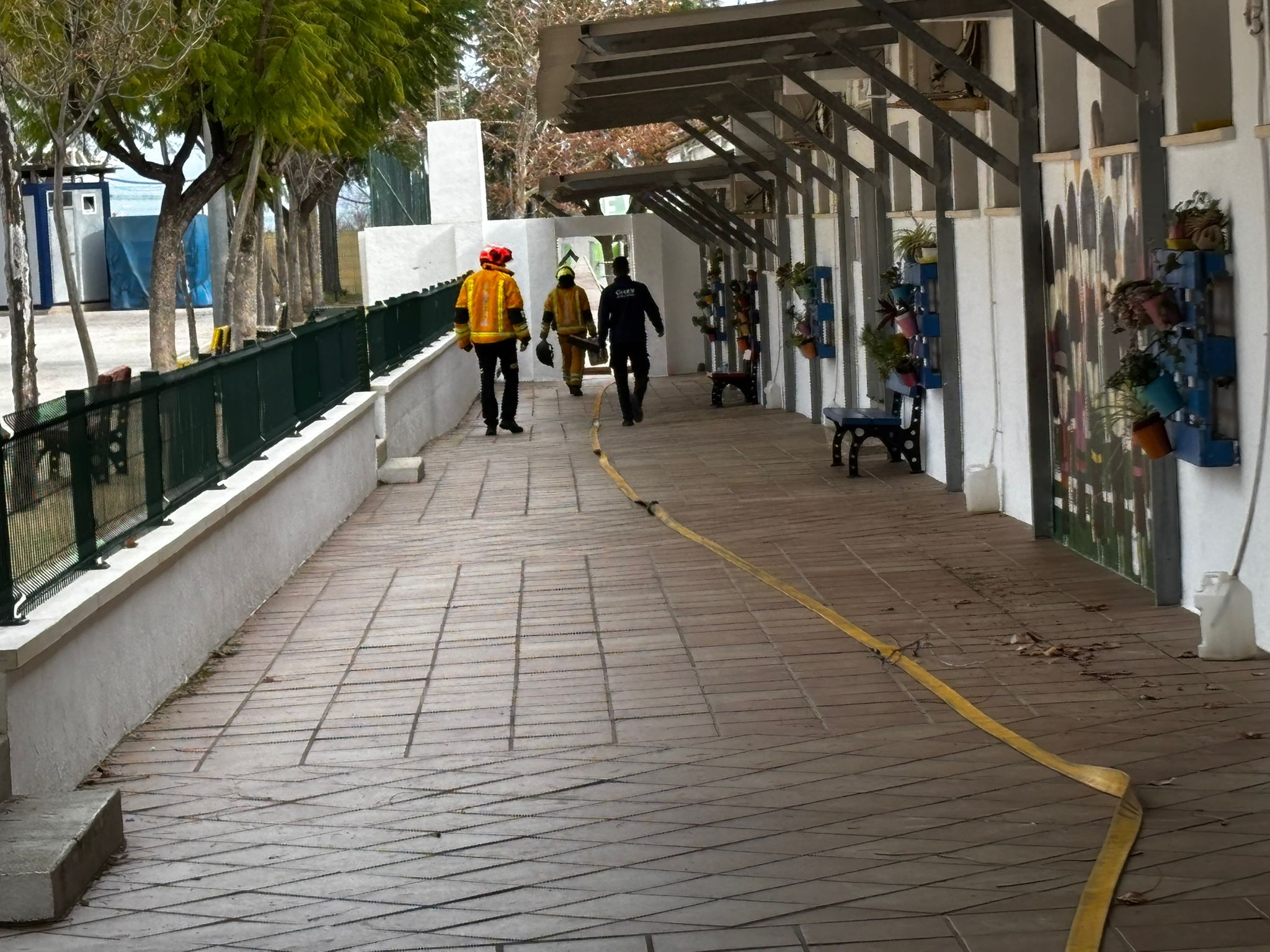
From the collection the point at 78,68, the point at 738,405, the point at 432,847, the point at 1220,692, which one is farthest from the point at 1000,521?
the point at 78,68

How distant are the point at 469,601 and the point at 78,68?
42.1 feet

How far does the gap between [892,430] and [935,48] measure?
5.05 meters

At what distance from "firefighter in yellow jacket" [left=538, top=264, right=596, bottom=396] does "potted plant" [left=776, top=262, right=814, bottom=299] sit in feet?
18.2

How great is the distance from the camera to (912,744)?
682 centimetres

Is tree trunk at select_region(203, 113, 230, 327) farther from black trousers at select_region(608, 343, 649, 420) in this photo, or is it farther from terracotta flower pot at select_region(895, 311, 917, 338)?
terracotta flower pot at select_region(895, 311, 917, 338)

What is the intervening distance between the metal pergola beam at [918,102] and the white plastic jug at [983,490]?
2004mm

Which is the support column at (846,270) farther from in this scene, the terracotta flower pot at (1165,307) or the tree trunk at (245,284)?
the tree trunk at (245,284)

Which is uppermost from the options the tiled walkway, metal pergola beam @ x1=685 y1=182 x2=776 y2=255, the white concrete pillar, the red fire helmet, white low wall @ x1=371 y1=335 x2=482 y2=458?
the white concrete pillar

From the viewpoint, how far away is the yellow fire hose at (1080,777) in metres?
4.91

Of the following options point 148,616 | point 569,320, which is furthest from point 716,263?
point 148,616

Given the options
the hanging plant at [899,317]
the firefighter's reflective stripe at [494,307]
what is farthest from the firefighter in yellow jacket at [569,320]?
the hanging plant at [899,317]

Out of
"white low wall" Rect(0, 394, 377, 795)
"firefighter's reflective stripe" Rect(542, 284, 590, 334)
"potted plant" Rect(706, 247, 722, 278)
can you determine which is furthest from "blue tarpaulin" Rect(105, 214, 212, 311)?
"white low wall" Rect(0, 394, 377, 795)

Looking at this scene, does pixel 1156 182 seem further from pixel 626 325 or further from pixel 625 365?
pixel 626 325

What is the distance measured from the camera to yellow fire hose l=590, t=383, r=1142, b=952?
4.91 meters
